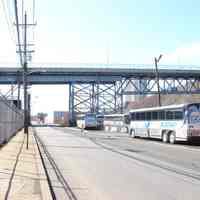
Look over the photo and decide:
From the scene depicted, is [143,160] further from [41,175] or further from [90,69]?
[90,69]

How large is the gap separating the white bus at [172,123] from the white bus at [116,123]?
17341 millimetres

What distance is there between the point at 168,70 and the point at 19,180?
79457 mm

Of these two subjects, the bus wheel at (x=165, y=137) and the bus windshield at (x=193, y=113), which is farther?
the bus wheel at (x=165, y=137)

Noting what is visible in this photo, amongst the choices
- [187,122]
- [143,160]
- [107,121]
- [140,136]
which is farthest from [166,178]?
[107,121]

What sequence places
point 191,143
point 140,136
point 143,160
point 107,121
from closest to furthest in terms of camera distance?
point 143,160 < point 191,143 < point 140,136 < point 107,121

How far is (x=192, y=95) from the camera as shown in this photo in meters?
96.0

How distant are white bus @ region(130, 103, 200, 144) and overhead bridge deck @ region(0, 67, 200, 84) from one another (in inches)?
1846

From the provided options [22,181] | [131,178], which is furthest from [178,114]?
[22,181]

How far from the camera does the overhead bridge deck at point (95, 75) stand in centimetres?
8694

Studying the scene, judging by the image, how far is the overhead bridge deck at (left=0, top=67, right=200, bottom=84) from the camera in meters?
86.9

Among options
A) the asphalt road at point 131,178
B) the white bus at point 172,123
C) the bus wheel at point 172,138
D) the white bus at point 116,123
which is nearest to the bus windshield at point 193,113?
the white bus at point 172,123

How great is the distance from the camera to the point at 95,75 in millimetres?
93125

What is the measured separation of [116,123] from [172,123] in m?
33.3

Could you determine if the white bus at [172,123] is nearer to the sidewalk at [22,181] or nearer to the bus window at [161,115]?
the bus window at [161,115]
